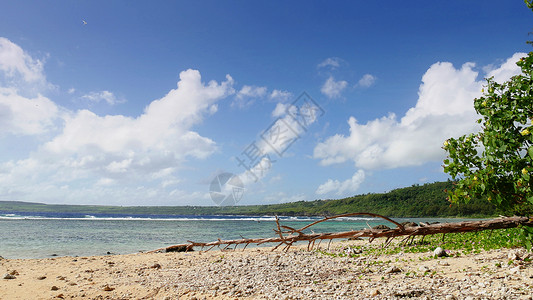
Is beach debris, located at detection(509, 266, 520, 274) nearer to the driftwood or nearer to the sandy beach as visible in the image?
the sandy beach

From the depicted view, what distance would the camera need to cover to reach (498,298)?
206 inches

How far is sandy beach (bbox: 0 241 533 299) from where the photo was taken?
20.3 ft

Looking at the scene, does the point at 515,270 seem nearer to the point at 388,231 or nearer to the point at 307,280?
the point at 388,231

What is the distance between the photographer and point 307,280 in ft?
26.8

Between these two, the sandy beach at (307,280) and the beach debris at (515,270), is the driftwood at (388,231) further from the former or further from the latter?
the beach debris at (515,270)

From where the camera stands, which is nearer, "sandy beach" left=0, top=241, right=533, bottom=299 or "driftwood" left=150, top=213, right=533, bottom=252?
"driftwood" left=150, top=213, right=533, bottom=252

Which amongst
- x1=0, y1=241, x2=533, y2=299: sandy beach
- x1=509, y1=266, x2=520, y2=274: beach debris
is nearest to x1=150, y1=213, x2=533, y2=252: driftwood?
x1=0, y1=241, x2=533, y2=299: sandy beach

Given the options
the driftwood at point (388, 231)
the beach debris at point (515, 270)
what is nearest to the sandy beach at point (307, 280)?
the beach debris at point (515, 270)

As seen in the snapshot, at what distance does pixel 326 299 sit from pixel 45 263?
50.1 feet

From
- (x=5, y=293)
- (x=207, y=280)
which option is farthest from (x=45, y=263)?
(x=207, y=280)

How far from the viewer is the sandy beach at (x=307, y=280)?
6.19 metres

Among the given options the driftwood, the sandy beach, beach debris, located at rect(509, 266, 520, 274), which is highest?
the driftwood

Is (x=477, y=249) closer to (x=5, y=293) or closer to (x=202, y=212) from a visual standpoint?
(x=5, y=293)

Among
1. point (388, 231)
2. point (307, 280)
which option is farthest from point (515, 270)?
point (307, 280)
